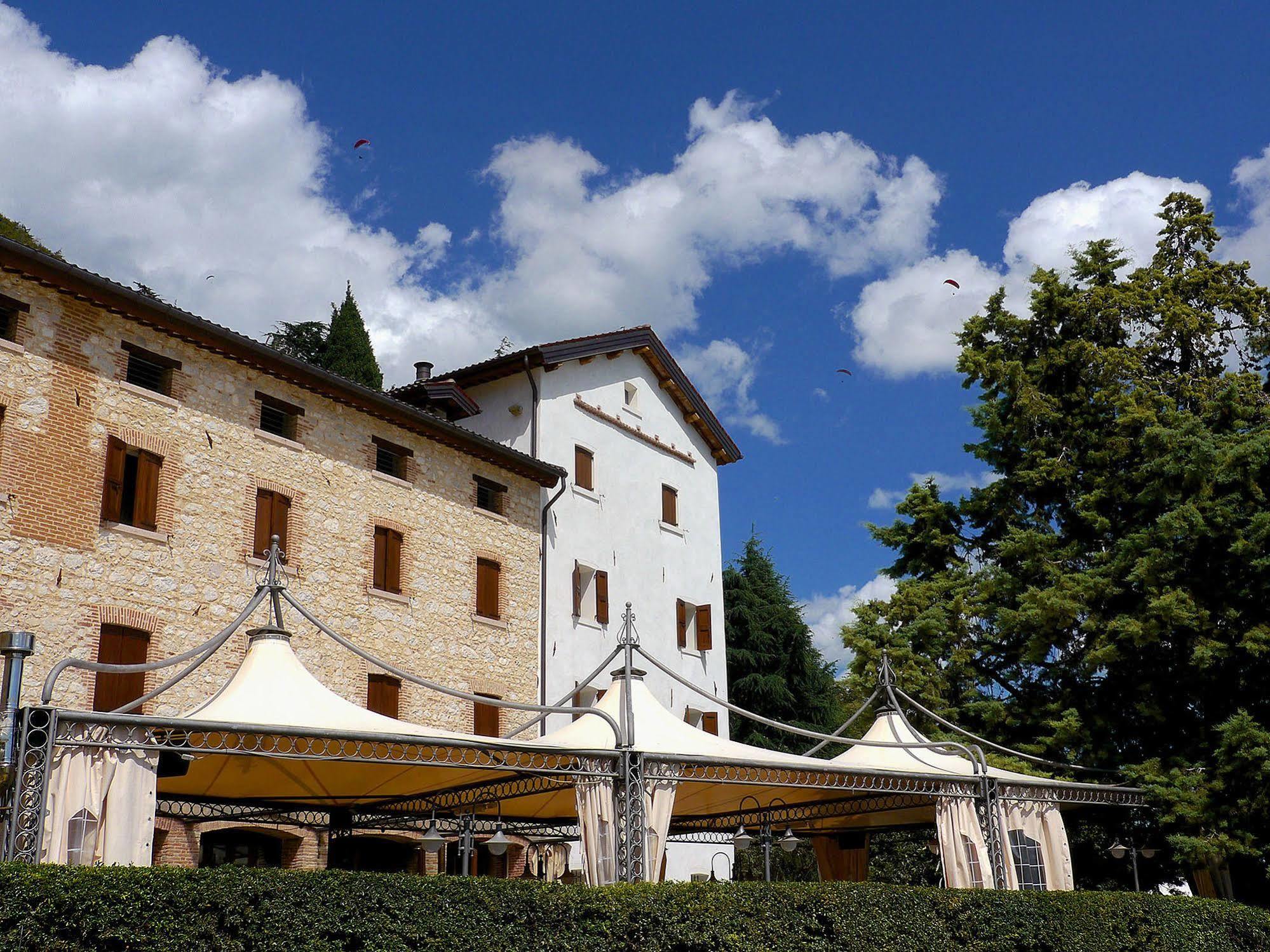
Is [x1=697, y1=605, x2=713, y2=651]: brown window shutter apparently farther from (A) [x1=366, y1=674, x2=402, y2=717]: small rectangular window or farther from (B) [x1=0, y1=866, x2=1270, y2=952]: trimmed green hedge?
(B) [x1=0, y1=866, x2=1270, y2=952]: trimmed green hedge

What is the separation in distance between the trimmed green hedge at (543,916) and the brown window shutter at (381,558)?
10.4m

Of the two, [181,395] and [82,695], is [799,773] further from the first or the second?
[181,395]

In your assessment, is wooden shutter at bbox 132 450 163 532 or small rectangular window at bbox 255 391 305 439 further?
small rectangular window at bbox 255 391 305 439

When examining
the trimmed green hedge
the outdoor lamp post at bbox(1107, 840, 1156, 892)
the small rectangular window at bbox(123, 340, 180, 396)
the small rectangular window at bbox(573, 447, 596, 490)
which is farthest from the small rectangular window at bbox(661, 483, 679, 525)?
the trimmed green hedge

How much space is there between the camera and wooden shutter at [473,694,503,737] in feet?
70.1

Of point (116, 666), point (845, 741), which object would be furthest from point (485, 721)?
point (116, 666)

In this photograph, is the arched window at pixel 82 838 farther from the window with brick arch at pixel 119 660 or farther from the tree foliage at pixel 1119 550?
the tree foliage at pixel 1119 550

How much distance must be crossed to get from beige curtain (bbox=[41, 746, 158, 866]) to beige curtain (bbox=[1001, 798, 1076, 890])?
10.2 m

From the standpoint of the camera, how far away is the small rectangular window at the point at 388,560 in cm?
2016

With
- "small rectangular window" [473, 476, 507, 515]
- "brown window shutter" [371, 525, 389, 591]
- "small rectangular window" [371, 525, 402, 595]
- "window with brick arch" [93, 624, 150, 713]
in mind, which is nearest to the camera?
"window with brick arch" [93, 624, 150, 713]

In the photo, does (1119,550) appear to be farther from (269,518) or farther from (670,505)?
(269,518)

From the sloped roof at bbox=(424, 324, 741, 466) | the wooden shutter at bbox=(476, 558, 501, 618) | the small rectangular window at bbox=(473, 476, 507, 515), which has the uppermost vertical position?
the sloped roof at bbox=(424, 324, 741, 466)

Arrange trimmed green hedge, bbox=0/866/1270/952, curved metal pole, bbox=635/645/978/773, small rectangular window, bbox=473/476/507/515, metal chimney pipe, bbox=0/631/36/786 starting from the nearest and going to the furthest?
1. trimmed green hedge, bbox=0/866/1270/952
2. metal chimney pipe, bbox=0/631/36/786
3. curved metal pole, bbox=635/645/978/773
4. small rectangular window, bbox=473/476/507/515

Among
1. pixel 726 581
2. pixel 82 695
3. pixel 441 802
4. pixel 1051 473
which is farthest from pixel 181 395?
pixel 726 581
